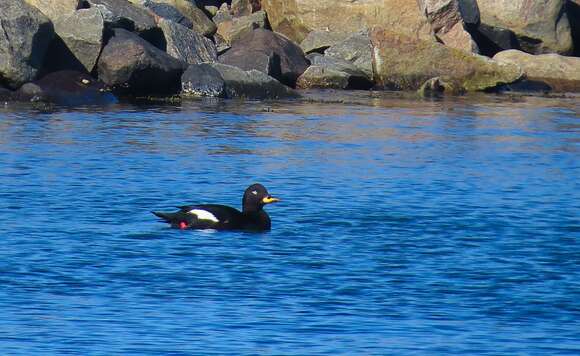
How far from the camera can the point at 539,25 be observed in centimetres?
4425

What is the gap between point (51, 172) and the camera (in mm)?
20719

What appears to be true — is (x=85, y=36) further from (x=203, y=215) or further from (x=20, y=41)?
(x=203, y=215)

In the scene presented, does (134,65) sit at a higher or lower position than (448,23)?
lower

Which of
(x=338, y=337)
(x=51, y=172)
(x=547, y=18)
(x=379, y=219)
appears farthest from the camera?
(x=547, y=18)

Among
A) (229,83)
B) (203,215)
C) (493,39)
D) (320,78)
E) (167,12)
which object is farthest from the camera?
(493,39)

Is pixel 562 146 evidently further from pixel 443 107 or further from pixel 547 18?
pixel 547 18

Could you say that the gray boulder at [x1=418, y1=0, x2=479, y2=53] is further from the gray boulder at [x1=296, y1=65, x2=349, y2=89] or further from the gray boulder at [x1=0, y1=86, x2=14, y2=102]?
the gray boulder at [x1=0, y1=86, x2=14, y2=102]

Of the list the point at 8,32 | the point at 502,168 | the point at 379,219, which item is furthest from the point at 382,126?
the point at 379,219

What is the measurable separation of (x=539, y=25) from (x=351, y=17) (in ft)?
22.0

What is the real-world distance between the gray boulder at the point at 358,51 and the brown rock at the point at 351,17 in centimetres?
171

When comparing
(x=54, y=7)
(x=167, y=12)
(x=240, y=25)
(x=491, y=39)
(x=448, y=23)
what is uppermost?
(x=54, y=7)

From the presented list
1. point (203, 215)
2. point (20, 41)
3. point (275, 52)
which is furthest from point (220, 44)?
point (203, 215)

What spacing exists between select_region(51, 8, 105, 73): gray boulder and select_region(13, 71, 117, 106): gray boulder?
412 millimetres

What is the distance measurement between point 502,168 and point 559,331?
36.9 ft
